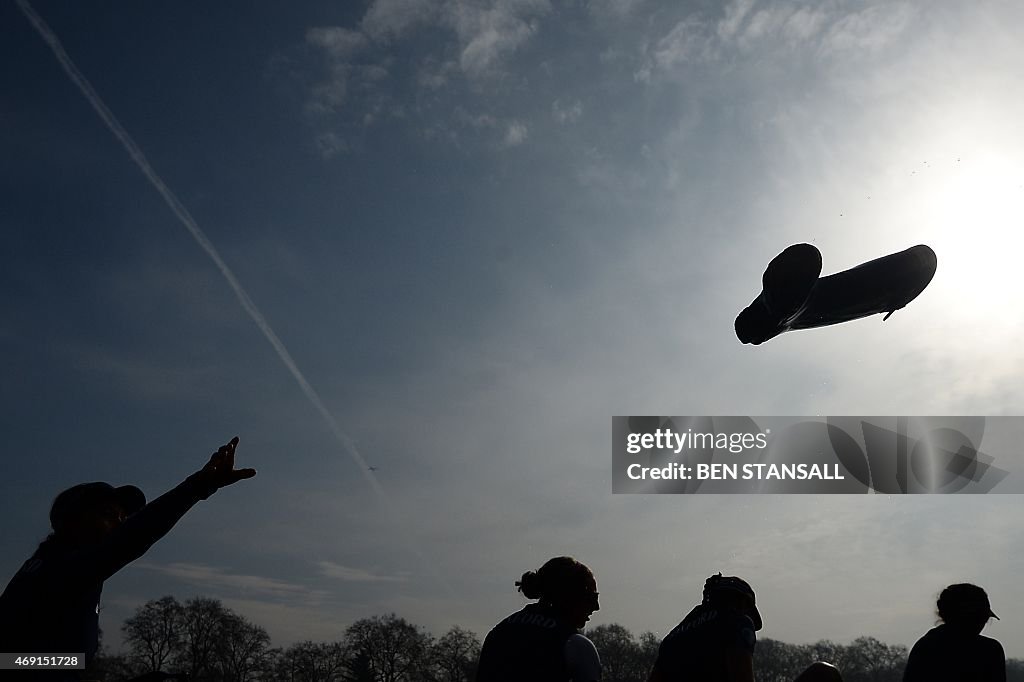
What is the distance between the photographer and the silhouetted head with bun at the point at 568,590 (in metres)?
5.08

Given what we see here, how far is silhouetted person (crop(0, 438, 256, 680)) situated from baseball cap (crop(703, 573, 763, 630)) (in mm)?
3373

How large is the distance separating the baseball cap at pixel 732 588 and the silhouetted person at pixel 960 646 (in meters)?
1.81

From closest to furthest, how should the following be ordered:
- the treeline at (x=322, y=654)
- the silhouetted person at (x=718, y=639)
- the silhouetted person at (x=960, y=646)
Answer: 1. the silhouetted person at (x=718, y=639)
2. the silhouetted person at (x=960, y=646)
3. the treeline at (x=322, y=654)

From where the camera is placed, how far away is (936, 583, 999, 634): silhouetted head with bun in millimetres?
6047

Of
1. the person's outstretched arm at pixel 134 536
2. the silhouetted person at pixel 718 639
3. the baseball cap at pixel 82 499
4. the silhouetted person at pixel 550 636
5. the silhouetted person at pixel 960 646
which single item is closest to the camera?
the person's outstretched arm at pixel 134 536

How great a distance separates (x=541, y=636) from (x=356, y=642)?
368ft

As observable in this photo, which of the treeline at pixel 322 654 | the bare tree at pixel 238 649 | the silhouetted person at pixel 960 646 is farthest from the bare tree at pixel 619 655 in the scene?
the silhouetted person at pixel 960 646

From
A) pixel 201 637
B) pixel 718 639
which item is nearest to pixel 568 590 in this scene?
pixel 718 639

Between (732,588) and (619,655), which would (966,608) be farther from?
(619,655)

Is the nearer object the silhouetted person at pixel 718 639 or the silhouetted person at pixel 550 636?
the silhouetted person at pixel 550 636

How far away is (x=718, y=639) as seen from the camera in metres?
5.25

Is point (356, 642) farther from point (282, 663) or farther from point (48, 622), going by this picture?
point (48, 622)

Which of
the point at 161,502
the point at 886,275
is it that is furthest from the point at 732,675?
the point at 161,502

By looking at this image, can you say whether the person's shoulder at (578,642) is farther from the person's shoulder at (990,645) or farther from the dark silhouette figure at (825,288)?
the person's shoulder at (990,645)
